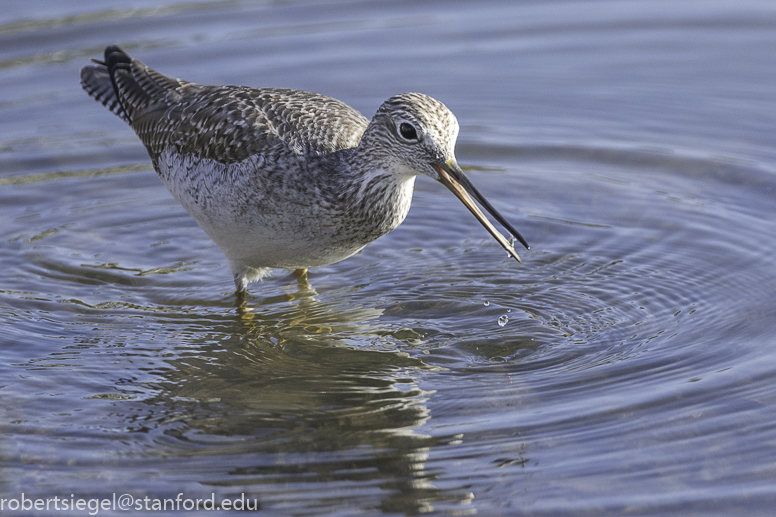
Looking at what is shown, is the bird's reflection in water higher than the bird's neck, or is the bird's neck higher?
the bird's neck

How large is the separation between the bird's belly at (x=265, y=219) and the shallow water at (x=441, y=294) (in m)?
0.77

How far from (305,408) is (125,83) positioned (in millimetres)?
4925

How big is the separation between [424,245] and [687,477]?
462 cm

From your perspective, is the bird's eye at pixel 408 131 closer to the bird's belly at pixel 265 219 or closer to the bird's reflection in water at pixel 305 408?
the bird's belly at pixel 265 219

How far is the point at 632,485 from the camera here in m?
6.10

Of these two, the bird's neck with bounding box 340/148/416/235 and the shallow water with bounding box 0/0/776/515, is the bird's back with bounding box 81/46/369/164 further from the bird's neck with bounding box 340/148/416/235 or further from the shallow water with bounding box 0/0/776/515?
the shallow water with bounding box 0/0/776/515

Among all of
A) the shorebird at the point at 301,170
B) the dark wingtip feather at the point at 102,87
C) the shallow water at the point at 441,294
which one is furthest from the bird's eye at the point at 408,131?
the dark wingtip feather at the point at 102,87

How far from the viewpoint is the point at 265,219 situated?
808 cm

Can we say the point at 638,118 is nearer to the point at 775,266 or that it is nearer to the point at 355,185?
the point at 775,266

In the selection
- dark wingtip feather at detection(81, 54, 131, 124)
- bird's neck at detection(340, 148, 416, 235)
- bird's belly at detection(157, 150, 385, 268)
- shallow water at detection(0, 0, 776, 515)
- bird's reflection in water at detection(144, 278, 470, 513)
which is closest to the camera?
bird's reflection in water at detection(144, 278, 470, 513)

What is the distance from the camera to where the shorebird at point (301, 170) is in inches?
297

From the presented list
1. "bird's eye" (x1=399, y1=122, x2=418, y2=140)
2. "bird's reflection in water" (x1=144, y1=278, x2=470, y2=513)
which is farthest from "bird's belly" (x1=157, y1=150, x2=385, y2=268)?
"bird's eye" (x1=399, y1=122, x2=418, y2=140)

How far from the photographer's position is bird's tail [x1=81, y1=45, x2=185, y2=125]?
9.96m

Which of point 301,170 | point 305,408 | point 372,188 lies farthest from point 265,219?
point 305,408
